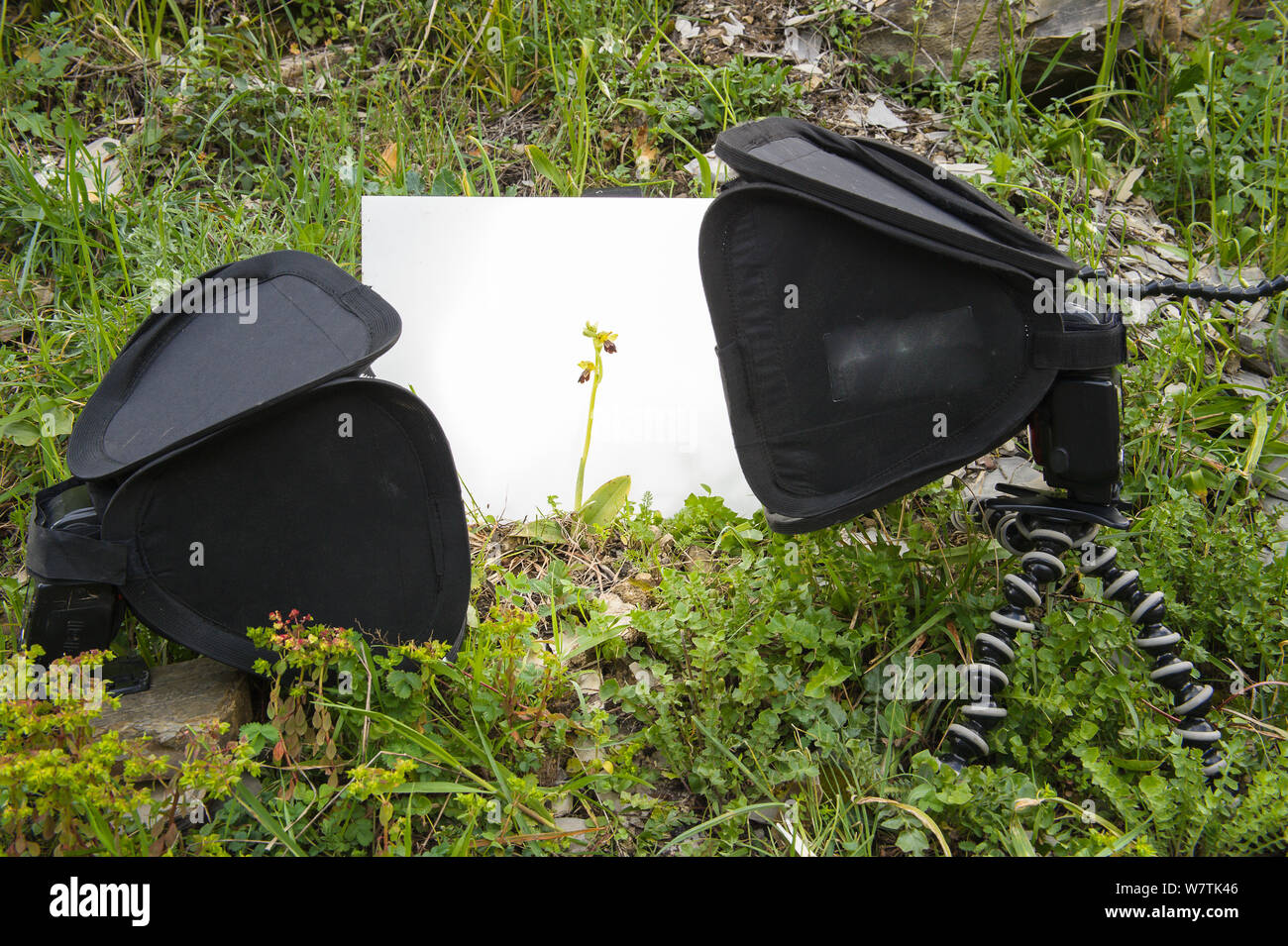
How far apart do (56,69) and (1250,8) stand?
4369mm

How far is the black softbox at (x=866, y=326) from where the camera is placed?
5.05 ft

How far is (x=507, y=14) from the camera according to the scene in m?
3.36

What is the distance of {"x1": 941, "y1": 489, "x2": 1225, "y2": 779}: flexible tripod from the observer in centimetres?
168

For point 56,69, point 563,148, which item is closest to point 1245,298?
point 563,148

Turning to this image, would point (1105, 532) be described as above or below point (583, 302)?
below

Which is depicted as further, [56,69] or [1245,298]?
[56,69]

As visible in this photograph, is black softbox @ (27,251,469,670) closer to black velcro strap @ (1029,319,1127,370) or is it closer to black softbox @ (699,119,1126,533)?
black softbox @ (699,119,1126,533)

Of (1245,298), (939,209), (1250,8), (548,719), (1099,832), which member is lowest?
(1099,832)

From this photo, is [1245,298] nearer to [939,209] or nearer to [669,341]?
[939,209]

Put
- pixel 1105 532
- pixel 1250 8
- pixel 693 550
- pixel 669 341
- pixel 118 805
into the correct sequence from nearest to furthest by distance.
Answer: pixel 118 805
pixel 1105 532
pixel 693 550
pixel 669 341
pixel 1250 8

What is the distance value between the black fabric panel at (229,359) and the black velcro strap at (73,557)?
Result: 111 mm

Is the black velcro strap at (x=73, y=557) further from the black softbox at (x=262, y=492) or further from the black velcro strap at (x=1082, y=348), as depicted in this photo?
the black velcro strap at (x=1082, y=348)

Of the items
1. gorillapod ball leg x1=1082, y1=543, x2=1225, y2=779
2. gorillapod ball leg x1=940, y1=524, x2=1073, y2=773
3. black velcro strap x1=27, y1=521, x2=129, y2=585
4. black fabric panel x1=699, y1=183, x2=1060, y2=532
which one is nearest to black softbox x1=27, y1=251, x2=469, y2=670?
black velcro strap x1=27, y1=521, x2=129, y2=585

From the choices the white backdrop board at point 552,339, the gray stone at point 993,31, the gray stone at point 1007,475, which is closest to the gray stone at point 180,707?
the white backdrop board at point 552,339
